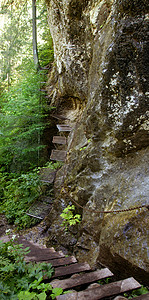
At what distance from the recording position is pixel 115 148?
191 inches

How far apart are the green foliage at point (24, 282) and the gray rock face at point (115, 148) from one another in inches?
55.0

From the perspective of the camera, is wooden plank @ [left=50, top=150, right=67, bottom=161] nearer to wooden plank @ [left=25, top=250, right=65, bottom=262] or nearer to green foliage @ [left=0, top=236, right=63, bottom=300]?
wooden plank @ [left=25, top=250, right=65, bottom=262]

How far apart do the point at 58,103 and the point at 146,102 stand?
7.10 metres

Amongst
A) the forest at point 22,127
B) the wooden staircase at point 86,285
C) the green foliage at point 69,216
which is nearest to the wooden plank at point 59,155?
the forest at point 22,127

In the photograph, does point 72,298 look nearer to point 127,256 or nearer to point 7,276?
point 7,276

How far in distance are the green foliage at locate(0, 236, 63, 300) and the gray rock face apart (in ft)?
4.58

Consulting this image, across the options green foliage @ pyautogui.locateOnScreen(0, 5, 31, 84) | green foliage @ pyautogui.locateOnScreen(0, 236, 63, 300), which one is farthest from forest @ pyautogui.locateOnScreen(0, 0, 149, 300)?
green foliage @ pyautogui.locateOnScreen(0, 5, 31, 84)

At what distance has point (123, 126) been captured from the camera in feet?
15.1

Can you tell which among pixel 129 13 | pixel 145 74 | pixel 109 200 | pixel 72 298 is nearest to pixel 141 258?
pixel 72 298

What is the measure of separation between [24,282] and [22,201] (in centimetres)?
688

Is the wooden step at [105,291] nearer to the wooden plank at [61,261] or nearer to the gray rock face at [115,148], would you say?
the gray rock face at [115,148]

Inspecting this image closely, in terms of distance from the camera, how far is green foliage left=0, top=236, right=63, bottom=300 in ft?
6.89

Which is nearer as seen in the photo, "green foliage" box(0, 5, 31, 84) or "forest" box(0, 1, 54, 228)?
"forest" box(0, 1, 54, 228)

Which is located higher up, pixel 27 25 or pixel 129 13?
pixel 27 25
